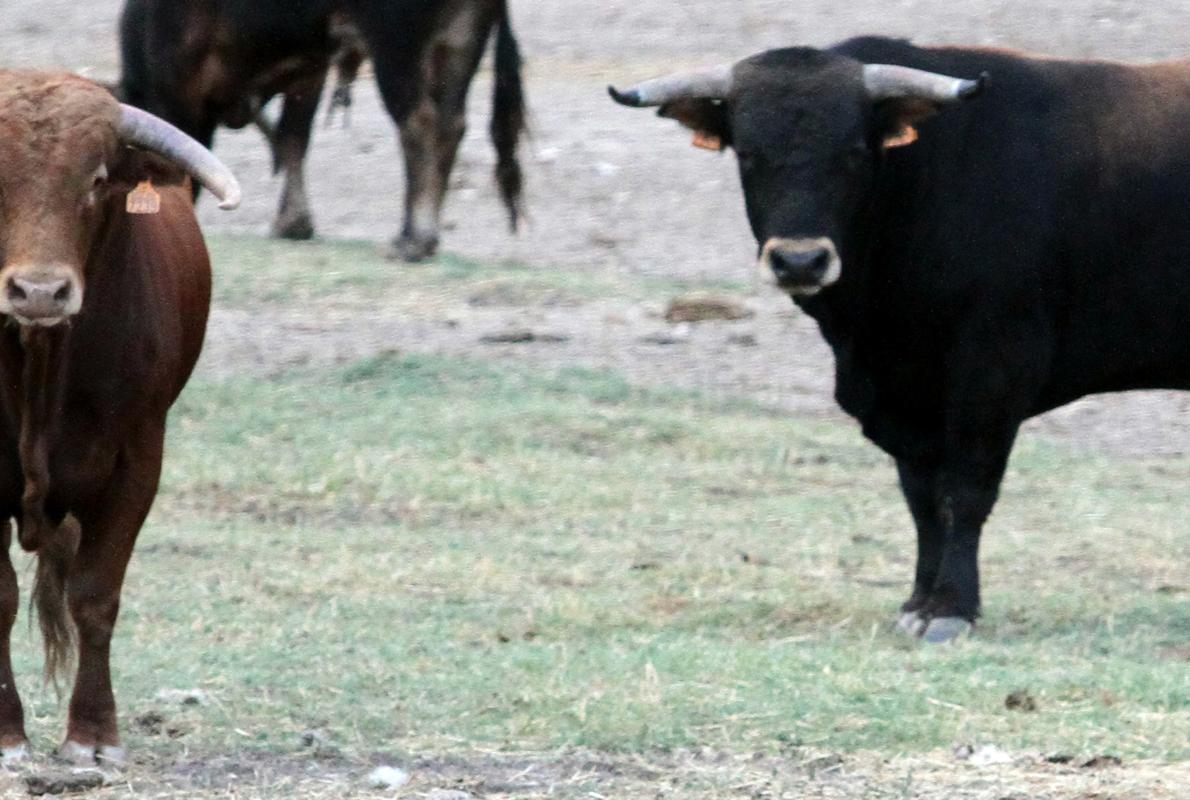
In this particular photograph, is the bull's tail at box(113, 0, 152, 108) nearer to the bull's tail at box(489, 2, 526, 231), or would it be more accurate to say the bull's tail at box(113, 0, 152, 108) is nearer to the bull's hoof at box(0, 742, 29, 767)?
the bull's tail at box(489, 2, 526, 231)

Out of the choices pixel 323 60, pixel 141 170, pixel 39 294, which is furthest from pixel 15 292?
pixel 323 60

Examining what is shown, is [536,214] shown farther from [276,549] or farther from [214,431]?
[276,549]

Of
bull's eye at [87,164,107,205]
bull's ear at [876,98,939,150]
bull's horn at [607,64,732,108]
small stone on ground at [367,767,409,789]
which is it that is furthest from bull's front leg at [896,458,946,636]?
bull's eye at [87,164,107,205]

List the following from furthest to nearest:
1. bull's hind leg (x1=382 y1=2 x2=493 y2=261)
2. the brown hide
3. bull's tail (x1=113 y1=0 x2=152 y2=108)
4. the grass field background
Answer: bull's tail (x1=113 y1=0 x2=152 y2=108) → bull's hind leg (x1=382 y1=2 x2=493 y2=261) → the grass field background → the brown hide

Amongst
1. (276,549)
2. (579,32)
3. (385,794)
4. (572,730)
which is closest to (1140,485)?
(276,549)

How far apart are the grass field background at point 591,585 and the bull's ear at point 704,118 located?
4.51 feet

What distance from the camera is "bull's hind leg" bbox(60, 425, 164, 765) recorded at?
5.89 m

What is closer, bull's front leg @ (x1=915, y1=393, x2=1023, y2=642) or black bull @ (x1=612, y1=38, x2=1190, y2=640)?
black bull @ (x1=612, y1=38, x2=1190, y2=640)

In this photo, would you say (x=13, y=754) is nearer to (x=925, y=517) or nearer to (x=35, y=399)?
(x=35, y=399)

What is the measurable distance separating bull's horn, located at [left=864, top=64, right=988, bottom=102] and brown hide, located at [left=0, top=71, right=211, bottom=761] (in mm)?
2397

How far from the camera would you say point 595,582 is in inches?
328

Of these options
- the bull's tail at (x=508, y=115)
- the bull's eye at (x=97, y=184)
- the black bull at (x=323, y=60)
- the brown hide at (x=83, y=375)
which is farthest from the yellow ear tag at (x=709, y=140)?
the bull's tail at (x=508, y=115)

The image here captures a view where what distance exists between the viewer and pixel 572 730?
243 inches

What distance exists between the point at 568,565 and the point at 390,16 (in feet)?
19.4
